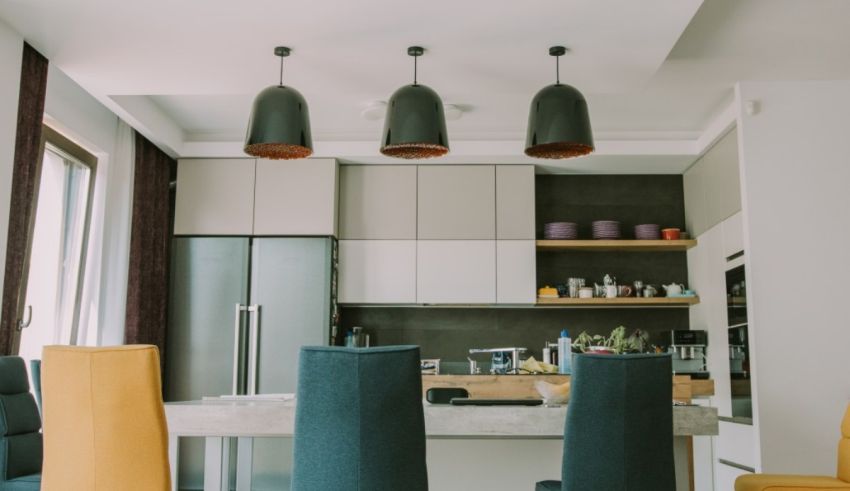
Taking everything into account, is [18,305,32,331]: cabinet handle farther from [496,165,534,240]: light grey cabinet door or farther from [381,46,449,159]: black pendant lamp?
[496,165,534,240]: light grey cabinet door

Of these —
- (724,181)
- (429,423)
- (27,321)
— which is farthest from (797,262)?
(27,321)

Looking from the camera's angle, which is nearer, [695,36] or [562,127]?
[562,127]

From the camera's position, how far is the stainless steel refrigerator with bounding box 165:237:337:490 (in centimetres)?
568

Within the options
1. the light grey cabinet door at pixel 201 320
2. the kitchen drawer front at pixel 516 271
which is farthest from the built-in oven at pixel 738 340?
the light grey cabinet door at pixel 201 320

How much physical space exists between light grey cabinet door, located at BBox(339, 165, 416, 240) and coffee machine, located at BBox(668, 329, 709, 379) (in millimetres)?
2052

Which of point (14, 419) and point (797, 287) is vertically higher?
point (797, 287)

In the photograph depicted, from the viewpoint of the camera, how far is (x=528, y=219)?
19.9 feet

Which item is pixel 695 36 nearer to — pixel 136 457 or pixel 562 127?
pixel 562 127

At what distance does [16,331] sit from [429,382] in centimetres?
260

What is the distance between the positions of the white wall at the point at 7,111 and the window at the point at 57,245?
65cm

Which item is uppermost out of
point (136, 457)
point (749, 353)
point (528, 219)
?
point (528, 219)

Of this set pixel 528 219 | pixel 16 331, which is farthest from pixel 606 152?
pixel 16 331

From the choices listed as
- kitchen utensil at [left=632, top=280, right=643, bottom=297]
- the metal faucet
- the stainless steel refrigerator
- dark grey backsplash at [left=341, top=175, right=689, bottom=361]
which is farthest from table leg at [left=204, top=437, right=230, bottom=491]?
kitchen utensil at [left=632, top=280, right=643, bottom=297]

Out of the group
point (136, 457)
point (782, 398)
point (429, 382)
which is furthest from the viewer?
point (429, 382)
